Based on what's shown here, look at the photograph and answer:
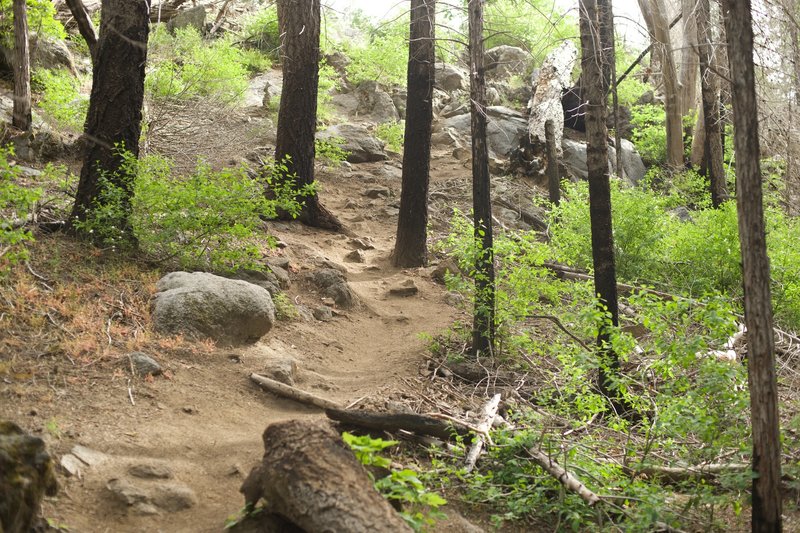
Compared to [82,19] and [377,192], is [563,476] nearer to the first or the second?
[82,19]

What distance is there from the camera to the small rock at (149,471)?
184 inches

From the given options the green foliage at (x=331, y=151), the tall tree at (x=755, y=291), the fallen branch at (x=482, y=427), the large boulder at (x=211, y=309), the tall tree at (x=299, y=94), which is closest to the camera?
the tall tree at (x=755, y=291)

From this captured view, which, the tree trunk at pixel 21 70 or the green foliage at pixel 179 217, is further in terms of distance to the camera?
the tree trunk at pixel 21 70

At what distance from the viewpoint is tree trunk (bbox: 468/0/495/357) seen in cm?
838

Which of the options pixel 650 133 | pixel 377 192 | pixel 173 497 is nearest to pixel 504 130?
pixel 377 192

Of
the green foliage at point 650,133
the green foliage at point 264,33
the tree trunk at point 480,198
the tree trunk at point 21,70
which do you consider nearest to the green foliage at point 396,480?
the tree trunk at point 480,198

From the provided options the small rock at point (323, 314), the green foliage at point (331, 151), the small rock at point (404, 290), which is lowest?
the small rock at point (323, 314)

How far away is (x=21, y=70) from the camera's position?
11242mm

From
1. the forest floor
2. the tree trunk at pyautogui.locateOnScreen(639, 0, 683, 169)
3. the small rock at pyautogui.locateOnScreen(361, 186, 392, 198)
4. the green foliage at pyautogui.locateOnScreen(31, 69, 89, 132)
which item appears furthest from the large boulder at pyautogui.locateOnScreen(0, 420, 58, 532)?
the tree trunk at pyautogui.locateOnScreen(639, 0, 683, 169)

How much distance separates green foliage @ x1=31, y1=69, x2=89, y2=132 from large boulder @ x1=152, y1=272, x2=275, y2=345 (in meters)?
6.25

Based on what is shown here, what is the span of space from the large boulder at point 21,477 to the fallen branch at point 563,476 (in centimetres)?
351

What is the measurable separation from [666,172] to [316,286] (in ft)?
50.4

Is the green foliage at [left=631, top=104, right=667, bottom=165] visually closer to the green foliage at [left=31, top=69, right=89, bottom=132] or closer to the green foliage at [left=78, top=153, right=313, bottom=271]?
the green foliage at [left=31, top=69, right=89, bottom=132]

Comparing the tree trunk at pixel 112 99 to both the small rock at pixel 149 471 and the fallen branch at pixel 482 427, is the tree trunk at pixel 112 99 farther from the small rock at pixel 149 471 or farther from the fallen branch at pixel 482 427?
the fallen branch at pixel 482 427
